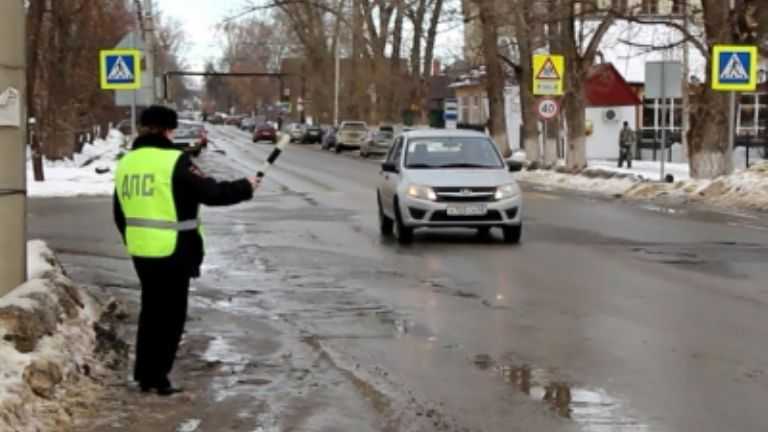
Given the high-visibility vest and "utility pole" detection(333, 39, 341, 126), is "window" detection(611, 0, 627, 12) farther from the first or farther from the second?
"utility pole" detection(333, 39, 341, 126)

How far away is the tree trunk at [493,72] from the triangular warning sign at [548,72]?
4978mm

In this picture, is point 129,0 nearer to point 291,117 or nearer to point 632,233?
point 632,233

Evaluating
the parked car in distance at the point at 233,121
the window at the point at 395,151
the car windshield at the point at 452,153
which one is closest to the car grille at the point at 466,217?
the car windshield at the point at 452,153

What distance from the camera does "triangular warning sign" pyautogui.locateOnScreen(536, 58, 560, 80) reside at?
3581 cm

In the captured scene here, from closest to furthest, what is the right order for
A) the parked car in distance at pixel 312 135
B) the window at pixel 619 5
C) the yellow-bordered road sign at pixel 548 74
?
the window at pixel 619 5 → the yellow-bordered road sign at pixel 548 74 → the parked car in distance at pixel 312 135

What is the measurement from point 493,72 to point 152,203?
38.4 m

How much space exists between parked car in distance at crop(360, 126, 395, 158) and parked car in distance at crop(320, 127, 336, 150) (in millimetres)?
10533

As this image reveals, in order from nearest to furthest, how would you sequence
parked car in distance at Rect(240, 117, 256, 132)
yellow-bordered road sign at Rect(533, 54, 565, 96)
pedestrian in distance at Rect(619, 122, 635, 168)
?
yellow-bordered road sign at Rect(533, 54, 565, 96) < pedestrian in distance at Rect(619, 122, 635, 168) < parked car in distance at Rect(240, 117, 256, 132)

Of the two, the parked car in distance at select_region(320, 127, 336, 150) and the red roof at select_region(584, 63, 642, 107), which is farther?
the parked car in distance at select_region(320, 127, 336, 150)

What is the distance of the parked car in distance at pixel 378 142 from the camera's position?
59312 mm

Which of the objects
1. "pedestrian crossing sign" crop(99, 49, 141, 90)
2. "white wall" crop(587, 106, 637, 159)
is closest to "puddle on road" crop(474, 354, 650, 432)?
"pedestrian crossing sign" crop(99, 49, 141, 90)

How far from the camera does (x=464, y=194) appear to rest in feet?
55.0

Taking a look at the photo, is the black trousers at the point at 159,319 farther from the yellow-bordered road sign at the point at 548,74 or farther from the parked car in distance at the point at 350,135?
the parked car in distance at the point at 350,135

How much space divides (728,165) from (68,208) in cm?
1532
